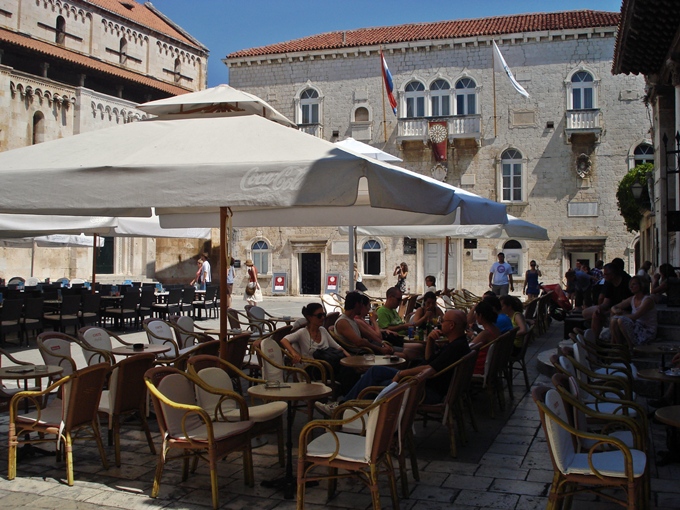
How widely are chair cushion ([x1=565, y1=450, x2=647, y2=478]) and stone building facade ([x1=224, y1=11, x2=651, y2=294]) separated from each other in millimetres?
23530

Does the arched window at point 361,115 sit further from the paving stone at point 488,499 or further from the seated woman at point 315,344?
the paving stone at point 488,499

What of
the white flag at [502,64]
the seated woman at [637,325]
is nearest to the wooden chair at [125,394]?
the seated woman at [637,325]

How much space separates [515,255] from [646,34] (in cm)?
1573

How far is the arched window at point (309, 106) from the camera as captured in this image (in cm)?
2995

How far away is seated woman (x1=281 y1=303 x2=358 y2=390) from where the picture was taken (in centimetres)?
614

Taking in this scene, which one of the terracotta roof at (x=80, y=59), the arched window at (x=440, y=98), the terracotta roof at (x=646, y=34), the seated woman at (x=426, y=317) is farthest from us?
the terracotta roof at (x=80, y=59)

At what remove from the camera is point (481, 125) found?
91.3 feet

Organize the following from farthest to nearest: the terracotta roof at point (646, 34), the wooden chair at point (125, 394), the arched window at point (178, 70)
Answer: the arched window at point (178, 70), the terracotta roof at point (646, 34), the wooden chair at point (125, 394)

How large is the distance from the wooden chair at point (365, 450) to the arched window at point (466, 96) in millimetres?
25409

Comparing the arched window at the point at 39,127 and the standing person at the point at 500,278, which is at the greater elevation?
the arched window at the point at 39,127

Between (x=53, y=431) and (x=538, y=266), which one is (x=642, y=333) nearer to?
(x=53, y=431)

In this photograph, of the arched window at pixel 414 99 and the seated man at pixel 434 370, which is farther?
the arched window at pixel 414 99

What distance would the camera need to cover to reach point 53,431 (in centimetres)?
476

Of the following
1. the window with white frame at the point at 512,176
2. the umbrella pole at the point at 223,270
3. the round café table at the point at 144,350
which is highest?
the window with white frame at the point at 512,176
